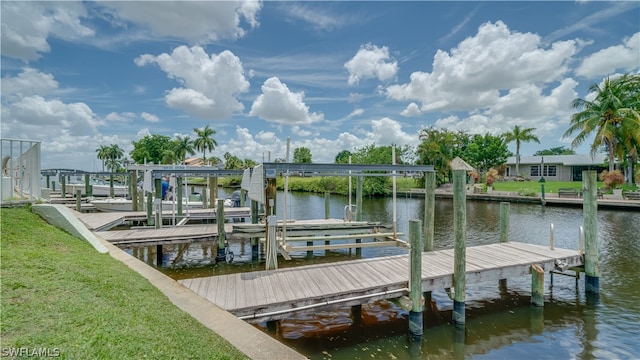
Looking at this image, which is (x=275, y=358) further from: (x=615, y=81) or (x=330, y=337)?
(x=615, y=81)

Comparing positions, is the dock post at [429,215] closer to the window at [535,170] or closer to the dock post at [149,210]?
the dock post at [149,210]

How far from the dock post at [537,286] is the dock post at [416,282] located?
3.85 meters

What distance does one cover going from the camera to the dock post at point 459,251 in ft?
25.8

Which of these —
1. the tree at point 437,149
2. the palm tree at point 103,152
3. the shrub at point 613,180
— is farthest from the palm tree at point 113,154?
the shrub at point 613,180

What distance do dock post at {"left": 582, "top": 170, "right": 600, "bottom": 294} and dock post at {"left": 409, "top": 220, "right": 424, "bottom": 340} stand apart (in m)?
A: 5.74

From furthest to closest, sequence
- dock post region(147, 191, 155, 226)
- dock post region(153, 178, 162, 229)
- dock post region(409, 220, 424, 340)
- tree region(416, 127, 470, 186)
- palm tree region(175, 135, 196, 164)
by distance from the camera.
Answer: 1. palm tree region(175, 135, 196, 164)
2. tree region(416, 127, 470, 186)
3. dock post region(147, 191, 155, 226)
4. dock post region(153, 178, 162, 229)
5. dock post region(409, 220, 424, 340)

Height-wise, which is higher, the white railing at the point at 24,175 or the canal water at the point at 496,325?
the white railing at the point at 24,175

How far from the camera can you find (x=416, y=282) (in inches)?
288

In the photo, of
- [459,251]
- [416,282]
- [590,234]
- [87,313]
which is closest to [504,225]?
[590,234]

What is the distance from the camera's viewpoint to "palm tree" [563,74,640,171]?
104 feet

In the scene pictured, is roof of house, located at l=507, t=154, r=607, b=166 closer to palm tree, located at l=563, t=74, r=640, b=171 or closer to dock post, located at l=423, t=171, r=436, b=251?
palm tree, located at l=563, t=74, r=640, b=171

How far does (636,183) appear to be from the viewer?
118ft

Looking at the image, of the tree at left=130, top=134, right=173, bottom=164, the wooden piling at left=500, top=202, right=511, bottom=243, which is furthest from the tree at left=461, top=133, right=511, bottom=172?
the tree at left=130, top=134, right=173, bottom=164

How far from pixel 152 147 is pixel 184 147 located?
1377 cm
